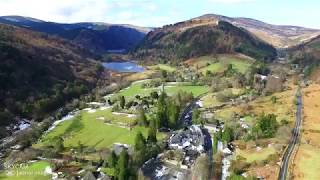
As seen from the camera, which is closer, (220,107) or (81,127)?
(81,127)

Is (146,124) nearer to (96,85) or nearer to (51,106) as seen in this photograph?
(51,106)

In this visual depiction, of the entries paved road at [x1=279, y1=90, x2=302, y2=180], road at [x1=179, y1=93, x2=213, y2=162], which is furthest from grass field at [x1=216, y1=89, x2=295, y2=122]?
road at [x1=179, y1=93, x2=213, y2=162]

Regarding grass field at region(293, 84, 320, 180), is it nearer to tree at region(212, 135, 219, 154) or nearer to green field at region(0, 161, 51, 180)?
tree at region(212, 135, 219, 154)

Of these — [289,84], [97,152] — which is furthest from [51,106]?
[289,84]

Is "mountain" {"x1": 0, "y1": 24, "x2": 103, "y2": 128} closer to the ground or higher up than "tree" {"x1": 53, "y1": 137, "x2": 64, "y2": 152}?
higher up

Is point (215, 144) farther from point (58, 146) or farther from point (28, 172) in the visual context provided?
point (28, 172)

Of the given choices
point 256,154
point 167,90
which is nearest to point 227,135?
point 256,154

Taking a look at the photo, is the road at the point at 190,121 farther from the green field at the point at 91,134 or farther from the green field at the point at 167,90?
the green field at the point at 91,134

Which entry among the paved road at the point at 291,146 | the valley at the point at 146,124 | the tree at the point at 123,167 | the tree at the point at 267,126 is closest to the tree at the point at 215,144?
the valley at the point at 146,124
